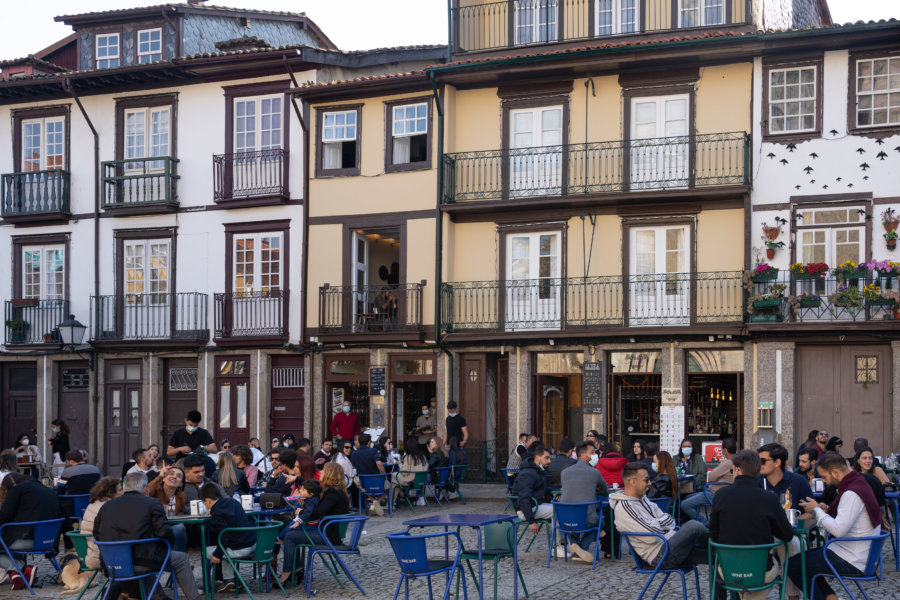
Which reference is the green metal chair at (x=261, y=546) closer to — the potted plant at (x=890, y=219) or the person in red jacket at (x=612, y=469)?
the person in red jacket at (x=612, y=469)

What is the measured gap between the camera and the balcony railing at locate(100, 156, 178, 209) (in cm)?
2809

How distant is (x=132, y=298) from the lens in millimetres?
28656

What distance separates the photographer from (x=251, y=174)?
27.7 m

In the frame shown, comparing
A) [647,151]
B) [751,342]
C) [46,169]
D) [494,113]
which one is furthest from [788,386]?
[46,169]

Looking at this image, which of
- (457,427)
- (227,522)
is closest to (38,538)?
(227,522)

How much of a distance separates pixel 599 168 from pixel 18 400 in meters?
15.9

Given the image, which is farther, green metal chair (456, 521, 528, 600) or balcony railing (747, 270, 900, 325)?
balcony railing (747, 270, 900, 325)

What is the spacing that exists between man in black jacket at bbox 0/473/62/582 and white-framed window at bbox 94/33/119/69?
Result: 19013 mm

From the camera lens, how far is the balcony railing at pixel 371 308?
85.5 ft

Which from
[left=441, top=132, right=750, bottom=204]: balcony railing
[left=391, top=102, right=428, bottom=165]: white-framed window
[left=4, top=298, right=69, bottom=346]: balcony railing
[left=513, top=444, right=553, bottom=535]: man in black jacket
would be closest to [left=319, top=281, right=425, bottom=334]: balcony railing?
[left=441, top=132, right=750, bottom=204]: balcony railing

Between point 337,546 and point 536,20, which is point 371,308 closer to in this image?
point 536,20

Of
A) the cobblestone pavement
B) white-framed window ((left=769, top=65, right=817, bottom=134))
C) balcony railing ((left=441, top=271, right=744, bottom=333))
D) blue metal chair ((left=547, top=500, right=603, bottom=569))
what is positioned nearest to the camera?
the cobblestone pavement

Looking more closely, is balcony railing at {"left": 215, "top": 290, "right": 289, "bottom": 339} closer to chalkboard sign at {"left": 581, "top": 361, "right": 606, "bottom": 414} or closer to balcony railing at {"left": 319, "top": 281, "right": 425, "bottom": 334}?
balcony railing at {"left": 319, "top": 281, "right": 425, "bottom": 334}

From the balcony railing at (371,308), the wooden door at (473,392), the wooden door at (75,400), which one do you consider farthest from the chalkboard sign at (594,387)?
the wooden door at (75,400)
